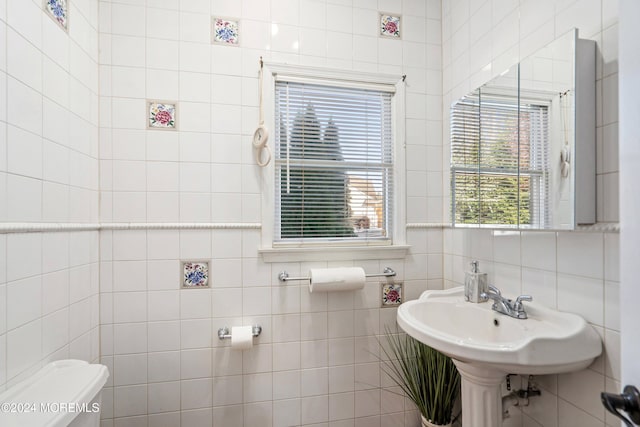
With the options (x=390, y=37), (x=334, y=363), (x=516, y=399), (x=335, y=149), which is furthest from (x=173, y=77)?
(x=516, y=399)

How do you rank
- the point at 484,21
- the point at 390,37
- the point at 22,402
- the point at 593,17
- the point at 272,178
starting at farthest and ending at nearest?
the point at 390,37, the point at 272,178, the point at 484,21, the point at 593,17, the point at 22,402

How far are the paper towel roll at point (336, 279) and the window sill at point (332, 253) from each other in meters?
0.10

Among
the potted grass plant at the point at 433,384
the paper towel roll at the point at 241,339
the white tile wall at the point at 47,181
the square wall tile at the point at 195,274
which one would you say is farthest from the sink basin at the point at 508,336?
the white tile wall at the point at 47,181

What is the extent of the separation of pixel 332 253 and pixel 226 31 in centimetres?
127

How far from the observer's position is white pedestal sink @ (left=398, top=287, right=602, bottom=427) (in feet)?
3.10

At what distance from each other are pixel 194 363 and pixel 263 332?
0.36 meters

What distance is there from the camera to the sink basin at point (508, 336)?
940 mm

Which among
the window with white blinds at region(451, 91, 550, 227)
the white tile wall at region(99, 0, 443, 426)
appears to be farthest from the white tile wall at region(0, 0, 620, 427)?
the window with white blinds at region(451, 91, 550, 227)

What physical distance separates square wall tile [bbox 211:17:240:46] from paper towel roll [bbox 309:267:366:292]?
1.24 metres

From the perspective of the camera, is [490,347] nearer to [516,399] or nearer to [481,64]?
[516,399]

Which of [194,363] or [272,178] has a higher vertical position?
[272,178]

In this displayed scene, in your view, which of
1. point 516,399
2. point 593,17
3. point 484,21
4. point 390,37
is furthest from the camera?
point 390,37

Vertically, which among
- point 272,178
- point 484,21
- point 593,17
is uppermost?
point 484,21

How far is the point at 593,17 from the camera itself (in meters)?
1.03
